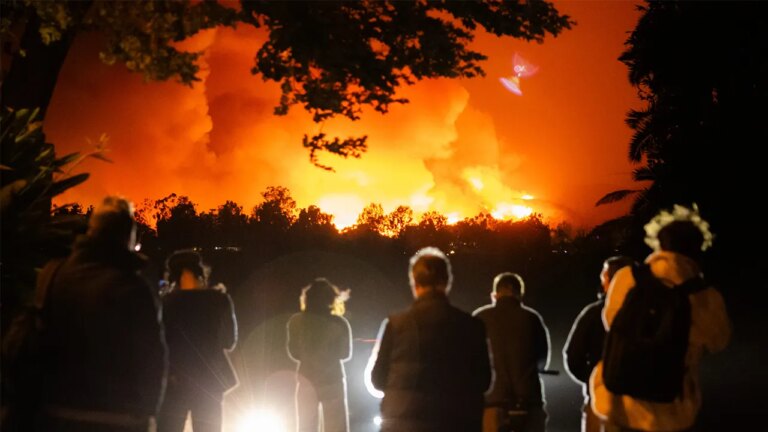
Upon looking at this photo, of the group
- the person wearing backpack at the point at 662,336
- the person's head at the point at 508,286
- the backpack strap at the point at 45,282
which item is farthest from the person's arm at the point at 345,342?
the backpack strap at the point at 45,282

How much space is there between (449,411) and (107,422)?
5.88 feet

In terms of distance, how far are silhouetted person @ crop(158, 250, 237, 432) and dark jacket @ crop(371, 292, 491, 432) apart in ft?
7.47

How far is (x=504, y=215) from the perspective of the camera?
101188 mm

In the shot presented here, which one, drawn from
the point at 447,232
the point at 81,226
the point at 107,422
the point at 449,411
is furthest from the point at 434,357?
the point at 447,232

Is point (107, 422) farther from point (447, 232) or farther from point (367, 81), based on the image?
point (447, 232)

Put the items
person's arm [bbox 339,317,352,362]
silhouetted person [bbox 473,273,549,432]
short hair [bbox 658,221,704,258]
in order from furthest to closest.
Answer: person's arm [bbox 339,317,352,362] → silhouetted person [bbox 473,273,549,432] → short hair [bbox 658,221,704,258]

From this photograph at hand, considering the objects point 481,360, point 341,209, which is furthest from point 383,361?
point 341,209

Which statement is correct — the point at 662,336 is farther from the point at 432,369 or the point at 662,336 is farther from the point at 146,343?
the point at 146,343

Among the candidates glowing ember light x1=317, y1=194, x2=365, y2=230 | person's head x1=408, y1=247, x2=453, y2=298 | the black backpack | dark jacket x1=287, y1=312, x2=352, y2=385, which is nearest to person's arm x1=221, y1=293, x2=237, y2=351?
→ dark jacket x1=287, y1=312, x2=352, y2=385

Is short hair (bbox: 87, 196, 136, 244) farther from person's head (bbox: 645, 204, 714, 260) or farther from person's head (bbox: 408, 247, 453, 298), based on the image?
person's head (bbox: 645, 204, 714, 260)

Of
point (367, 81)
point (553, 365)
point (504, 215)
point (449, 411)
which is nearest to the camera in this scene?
point (449, 411)

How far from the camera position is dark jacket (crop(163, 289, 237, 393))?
716 centimetres

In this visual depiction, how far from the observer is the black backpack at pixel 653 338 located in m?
4.89

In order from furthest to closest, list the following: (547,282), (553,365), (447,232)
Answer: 1. (447,232)
2. (547,282)
3. (553,365)
